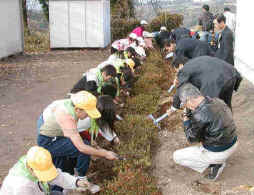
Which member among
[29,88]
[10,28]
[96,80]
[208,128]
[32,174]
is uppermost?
[10,28]

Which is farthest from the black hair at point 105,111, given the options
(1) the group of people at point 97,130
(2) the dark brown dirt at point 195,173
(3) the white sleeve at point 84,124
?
(2) the dark brown dirt at point 195,173

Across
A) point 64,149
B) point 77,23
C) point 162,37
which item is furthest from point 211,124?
point 77,23

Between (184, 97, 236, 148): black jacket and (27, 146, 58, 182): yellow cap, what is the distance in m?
1.72

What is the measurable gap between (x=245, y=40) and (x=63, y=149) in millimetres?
5052

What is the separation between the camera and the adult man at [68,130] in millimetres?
3201

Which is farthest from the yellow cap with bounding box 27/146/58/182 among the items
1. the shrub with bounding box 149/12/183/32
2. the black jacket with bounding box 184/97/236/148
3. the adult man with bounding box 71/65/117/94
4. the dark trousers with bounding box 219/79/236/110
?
the shrub with bounding box 149/12/183/32

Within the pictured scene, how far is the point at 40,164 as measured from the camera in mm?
2682

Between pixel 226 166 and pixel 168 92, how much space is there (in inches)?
131

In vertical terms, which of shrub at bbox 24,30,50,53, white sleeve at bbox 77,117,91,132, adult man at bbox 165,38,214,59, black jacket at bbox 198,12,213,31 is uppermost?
black jacket at bbox 198,12,213,31

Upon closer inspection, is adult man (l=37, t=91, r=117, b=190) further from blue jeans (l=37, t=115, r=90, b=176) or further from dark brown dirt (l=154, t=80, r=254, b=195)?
dark brown dirt (l=154, t=80, r=254, b=195)

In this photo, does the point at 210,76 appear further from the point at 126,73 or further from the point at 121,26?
the point at 121,26

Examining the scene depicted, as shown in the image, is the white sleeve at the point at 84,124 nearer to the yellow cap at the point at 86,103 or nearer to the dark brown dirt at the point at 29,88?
the yellow cap at the point at 86,103

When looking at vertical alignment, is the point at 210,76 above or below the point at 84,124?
above

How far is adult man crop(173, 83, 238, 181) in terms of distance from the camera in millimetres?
3627
